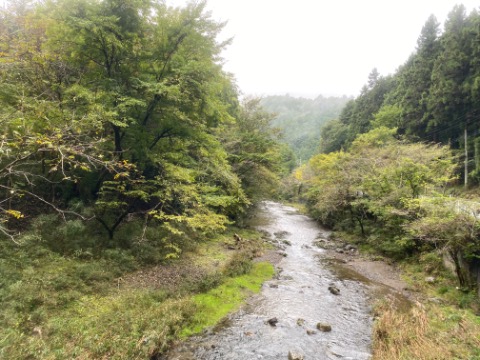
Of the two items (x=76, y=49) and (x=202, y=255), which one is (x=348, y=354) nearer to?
(x=202, y=255)

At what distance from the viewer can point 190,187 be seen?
42.5 feet

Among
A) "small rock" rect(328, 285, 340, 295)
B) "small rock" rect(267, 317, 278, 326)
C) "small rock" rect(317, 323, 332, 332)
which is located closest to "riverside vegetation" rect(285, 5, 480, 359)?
"small rock" rect(317, 323, 332, 332)

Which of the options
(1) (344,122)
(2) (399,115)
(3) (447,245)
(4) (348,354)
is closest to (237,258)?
(4) (348,354)

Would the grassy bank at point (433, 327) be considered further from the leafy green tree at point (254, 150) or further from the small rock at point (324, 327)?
the leafy green tree at point (254, 150)

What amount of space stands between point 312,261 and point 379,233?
23.2 ft

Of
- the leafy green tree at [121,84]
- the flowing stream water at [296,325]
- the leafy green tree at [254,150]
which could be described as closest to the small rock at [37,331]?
the flowing stream water at [296,325]

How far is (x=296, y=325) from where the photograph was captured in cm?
1066

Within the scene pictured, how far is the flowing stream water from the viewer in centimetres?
888

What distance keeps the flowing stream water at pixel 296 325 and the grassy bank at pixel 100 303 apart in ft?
2.70

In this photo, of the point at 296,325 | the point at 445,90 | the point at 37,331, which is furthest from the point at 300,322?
the point at 445,90

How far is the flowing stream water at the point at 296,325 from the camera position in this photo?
8875 millimetres

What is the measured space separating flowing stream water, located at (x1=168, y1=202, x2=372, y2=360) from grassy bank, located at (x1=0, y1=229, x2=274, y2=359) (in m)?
0.82

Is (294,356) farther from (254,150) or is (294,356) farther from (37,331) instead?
(254,150)

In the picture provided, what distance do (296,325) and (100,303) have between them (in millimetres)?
7040
